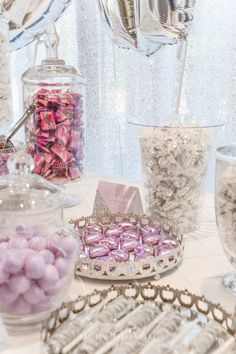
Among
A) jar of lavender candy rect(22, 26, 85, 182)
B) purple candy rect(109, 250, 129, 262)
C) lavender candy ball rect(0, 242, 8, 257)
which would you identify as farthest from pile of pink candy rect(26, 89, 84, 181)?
lavender candy ball rect(0, 242, 8, 257)

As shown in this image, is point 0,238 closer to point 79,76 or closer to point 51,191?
point 51,191

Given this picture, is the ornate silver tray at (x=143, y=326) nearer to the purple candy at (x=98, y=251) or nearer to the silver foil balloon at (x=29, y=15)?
the purple candy at (x=98, y=251)

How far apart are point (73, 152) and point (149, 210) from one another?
0.71ft

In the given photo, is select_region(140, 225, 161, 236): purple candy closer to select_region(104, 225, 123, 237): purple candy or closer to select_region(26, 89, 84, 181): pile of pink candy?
select_region(104, 225, 123, 237): purple candy

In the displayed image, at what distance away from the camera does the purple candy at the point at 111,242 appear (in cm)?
81

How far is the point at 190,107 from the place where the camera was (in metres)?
1.69

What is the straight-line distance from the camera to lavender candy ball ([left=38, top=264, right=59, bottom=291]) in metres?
0.60

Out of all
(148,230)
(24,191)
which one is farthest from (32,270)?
(148,230)

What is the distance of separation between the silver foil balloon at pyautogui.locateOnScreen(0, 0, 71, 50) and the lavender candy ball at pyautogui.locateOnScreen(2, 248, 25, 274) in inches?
34.0

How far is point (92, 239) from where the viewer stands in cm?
83

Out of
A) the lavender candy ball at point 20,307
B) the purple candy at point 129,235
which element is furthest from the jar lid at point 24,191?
the purple candy at point 129,235

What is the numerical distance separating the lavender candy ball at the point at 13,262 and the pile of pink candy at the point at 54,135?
476 millimetres

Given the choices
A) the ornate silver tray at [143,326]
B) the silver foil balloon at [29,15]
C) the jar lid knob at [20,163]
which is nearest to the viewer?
the ornate silver tray at [143,326]

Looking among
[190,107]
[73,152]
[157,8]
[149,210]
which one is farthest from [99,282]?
[190,107]
